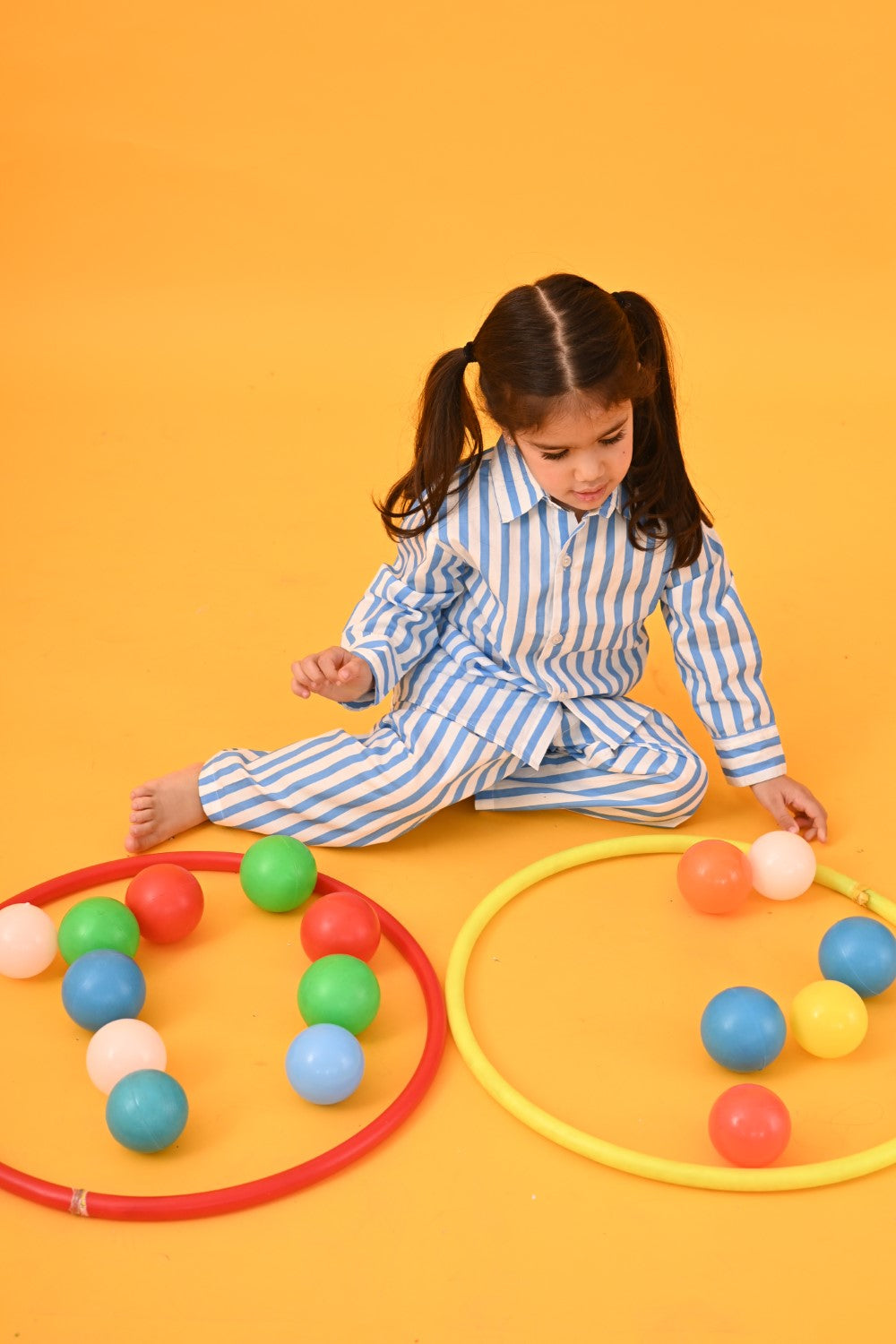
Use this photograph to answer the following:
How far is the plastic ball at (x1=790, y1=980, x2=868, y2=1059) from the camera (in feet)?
5.85

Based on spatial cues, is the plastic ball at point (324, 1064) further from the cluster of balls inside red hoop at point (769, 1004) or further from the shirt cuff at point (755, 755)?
the shirt cuff at point (755, 755)

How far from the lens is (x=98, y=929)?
1.91m

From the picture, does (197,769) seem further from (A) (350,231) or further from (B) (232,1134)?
(A) (350,231)

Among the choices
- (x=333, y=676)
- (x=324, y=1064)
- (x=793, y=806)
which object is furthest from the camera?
(x=793, y=806)

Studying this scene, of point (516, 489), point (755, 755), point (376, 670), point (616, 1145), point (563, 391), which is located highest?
point (563, 391)

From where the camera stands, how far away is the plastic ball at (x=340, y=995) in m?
1.81

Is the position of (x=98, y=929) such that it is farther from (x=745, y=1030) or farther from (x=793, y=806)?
(x=793, y=806)

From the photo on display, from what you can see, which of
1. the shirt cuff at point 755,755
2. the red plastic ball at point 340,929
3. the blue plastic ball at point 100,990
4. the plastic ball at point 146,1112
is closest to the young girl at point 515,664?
the shirt cuff at point 755,755

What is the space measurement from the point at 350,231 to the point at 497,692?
194 centimetres

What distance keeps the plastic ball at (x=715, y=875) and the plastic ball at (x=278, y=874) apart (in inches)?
21.0

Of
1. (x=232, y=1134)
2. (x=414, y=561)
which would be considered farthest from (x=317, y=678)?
(x=232, y=1134)

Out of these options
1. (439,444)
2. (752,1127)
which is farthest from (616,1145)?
(439,444)

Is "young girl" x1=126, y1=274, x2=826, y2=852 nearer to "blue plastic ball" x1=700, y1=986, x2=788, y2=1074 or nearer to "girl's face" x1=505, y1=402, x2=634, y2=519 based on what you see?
"girl's face" x1=505, y1=402, x2=634, y2=519

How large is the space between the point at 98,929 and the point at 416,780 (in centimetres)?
55
